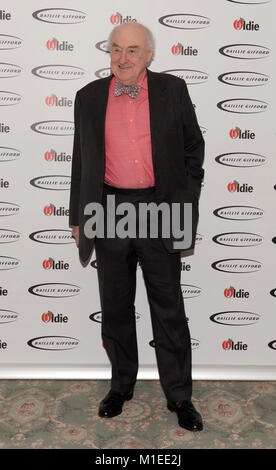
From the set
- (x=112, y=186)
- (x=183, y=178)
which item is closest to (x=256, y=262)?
(x=183, y=178)

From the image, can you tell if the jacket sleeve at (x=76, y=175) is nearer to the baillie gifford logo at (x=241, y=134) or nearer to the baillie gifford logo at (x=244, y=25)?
the baillie gifford logo at (x=241, y=134)

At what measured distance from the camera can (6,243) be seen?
3182mm

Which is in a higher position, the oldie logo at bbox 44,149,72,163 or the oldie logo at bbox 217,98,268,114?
the oldie logo at bbox 217,98,268,114

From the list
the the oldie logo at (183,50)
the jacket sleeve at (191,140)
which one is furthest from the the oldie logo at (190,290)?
the the oldie logo at (183,50)

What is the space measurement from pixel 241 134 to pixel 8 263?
62.5 inches

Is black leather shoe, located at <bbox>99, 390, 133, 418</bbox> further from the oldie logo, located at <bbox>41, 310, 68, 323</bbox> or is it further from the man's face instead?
the man's face

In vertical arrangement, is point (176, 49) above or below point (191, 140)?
above

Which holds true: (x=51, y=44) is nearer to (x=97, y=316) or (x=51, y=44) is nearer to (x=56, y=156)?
(x=56, y=156)

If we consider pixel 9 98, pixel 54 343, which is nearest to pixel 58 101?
pixel 9 98

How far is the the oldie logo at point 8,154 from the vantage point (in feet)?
10.0

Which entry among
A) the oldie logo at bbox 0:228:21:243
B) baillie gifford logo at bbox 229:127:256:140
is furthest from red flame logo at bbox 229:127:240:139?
the oldie logo at bbox 0:228:21:243

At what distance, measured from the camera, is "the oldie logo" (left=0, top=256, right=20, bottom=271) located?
10.5ft

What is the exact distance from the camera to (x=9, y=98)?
2998 mm

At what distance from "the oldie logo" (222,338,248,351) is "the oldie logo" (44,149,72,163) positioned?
1492 millimetres
